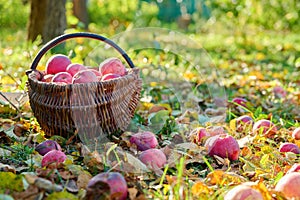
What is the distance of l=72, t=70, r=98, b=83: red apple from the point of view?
2480 mm

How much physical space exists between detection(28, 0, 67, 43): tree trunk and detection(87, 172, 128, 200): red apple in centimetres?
411

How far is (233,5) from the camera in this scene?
7812 millimetres

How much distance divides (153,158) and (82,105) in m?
0.48

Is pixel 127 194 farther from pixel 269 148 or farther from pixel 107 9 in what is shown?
pixel 107 9

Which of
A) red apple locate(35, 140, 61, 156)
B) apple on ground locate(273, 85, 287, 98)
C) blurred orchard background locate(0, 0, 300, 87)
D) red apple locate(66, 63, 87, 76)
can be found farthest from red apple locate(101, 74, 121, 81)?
apple on ground locate(273, 85, 287, 98)

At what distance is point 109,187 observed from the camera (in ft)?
5.46

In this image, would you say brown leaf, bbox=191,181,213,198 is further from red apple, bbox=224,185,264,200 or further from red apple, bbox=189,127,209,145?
red apple, bbox=189,127,209,145

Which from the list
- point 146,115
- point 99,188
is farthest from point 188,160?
point 146,115

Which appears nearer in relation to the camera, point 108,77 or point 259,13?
point 108,77

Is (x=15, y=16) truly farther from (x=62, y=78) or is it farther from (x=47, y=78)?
(x=62, y=78)

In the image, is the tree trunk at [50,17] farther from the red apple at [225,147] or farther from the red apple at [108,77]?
the red apple at [225,147]

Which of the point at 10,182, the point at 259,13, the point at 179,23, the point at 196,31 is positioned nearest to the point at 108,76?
the point at 10,182

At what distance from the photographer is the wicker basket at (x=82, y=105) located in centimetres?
242

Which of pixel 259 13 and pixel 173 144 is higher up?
pixel 259 13
